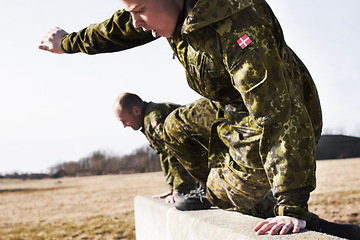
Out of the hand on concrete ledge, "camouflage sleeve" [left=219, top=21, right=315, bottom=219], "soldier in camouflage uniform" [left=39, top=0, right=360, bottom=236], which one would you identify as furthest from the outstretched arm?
the hand on concrete ledge

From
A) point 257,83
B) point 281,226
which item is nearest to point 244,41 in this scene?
point 257,83

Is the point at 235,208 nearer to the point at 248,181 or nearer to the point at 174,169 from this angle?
the point at 248,181

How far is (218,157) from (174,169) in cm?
88

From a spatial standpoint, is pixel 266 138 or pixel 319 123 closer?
pixel 266 138

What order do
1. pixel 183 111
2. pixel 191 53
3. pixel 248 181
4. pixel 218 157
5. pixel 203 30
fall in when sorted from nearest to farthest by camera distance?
pixel 203 30 < pixel 191 53 < pixel 248 181 < pixel 218 157 < pixel 183 111

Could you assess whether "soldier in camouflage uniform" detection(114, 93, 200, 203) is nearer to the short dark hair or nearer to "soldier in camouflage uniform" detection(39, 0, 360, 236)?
the short dark hair

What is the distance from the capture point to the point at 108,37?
7.20 feet

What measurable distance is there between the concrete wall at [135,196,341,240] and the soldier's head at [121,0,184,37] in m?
0.84

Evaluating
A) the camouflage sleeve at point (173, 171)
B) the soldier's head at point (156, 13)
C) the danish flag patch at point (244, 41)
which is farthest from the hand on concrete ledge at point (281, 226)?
the camouflage sleeve at point (173, 171)

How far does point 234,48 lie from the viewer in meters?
1.46

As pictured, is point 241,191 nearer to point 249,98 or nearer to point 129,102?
point 249,98

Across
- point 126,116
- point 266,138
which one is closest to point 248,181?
point 266,138

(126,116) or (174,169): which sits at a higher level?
(126,116)

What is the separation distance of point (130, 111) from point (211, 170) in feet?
4.76
